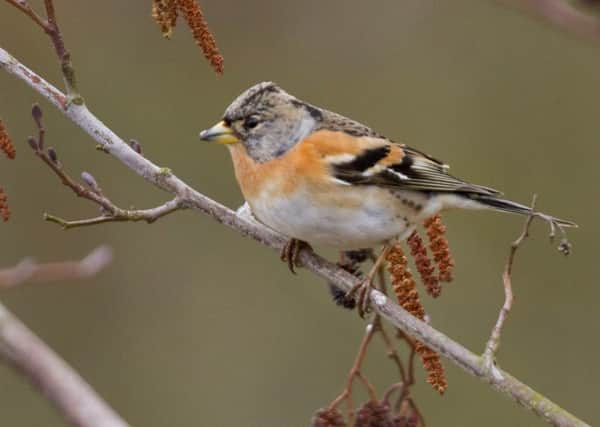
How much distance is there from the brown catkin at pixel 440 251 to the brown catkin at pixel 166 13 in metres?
0.72

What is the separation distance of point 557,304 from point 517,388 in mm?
3284

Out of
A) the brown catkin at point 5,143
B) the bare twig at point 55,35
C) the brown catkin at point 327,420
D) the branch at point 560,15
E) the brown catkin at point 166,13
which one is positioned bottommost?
the brown catkin at point 327,420

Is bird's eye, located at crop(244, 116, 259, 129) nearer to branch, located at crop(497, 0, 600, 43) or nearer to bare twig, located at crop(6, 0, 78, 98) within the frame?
bare twig, located at crop(6, 0, 78, 98)

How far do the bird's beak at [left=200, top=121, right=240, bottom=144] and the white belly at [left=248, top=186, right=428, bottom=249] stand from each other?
0.18 metres

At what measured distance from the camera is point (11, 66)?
221cm

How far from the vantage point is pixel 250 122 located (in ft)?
8.64

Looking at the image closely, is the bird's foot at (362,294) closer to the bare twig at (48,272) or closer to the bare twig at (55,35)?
the bare twig at (48,272)

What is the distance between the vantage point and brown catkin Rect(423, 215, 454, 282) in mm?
2172

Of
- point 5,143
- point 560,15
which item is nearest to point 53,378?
point 560,15

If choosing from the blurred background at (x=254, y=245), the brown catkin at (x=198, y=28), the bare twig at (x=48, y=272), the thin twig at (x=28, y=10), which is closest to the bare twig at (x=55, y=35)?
the thin twig at (x=28, y=10)

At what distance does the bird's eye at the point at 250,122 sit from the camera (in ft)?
8.63

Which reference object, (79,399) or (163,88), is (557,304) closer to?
(163,88)

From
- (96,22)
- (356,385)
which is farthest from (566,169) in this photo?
(96,22)

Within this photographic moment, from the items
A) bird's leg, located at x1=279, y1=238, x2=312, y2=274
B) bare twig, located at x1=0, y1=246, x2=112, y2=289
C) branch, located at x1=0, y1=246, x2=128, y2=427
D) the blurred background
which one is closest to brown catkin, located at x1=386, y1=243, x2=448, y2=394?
bird's leg, located at x1=279, y1=238, x2=312, y2=274
